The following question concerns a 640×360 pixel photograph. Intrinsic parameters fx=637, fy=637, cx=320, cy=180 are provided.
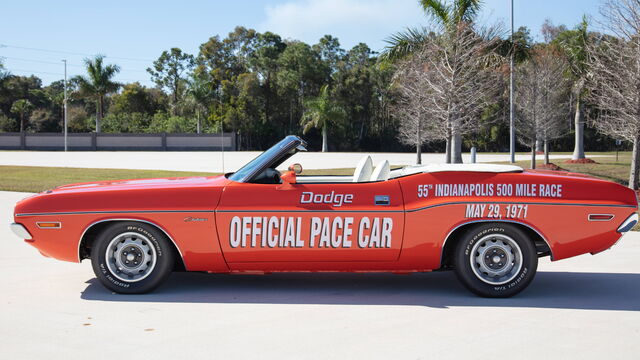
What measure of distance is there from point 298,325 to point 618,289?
310 centimetres

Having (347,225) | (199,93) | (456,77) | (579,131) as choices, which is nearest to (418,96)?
(456,77)

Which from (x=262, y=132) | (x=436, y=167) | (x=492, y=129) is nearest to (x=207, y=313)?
(x=436, y=167)

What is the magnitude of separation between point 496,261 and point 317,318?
1.62 metres

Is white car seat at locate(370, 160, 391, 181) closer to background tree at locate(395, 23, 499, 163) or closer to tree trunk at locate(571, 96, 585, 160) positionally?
background tree at locate(395, 23, 499, 163)

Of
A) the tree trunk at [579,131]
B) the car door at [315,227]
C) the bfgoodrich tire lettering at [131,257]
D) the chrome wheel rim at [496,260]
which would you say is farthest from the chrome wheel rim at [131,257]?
the tree trunk at [579,131]

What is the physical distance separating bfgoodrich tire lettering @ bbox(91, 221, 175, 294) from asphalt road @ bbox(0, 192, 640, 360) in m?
0.13

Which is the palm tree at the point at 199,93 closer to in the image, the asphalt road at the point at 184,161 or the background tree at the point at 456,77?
the asphalt road at the point at 184,161

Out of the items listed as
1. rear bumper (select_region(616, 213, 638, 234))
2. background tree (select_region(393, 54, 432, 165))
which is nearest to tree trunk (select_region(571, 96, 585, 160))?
background tree (select_region(393, 54, 432, 165))

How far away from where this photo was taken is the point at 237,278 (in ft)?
20.4

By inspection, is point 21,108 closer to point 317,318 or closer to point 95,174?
point 95,174

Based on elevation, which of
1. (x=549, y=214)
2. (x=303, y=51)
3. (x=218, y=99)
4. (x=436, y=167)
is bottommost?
(x=549, y=214)

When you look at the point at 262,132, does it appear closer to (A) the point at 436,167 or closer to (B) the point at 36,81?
(B) the point at 36,81

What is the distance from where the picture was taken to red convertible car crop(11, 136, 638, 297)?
17.2ft

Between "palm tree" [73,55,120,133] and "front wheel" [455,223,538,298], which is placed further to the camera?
"palm tree" [73,55,120,133]
